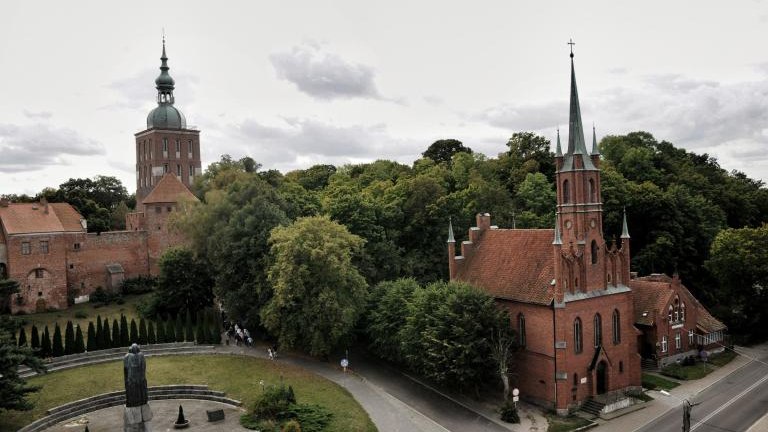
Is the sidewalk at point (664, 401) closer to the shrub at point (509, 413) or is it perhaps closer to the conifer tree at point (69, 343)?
the shrub at point (509, 413)

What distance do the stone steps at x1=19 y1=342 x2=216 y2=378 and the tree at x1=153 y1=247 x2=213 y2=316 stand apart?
18.5 ft

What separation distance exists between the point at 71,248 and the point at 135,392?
126ft

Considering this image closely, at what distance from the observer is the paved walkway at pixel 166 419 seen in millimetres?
29938

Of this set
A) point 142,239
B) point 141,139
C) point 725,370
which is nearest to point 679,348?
point 725,370

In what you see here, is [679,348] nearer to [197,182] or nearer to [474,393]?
[474,393]

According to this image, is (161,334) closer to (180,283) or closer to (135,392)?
(180,283)

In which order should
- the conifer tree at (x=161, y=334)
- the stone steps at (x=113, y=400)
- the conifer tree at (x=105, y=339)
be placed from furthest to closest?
the conifer tree at (x=161, y=334)
the conifer tree at (x=105, y=339)
the stone steps at (x=113, y=400)

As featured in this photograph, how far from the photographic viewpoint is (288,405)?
102 ft

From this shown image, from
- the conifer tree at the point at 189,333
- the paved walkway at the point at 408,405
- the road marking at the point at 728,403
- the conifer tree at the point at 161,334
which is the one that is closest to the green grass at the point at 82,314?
the conifer tree at the point at 161,334

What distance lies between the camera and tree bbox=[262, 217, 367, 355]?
36844 mm

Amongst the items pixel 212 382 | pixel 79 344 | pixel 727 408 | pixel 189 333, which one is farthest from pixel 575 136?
pixel 79 344

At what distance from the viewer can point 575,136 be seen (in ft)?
116

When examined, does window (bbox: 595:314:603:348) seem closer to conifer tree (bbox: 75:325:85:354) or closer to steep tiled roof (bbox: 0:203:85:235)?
conifer tree (bbox: 75:325:85:354)

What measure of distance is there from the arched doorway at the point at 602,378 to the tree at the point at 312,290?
1489cm
